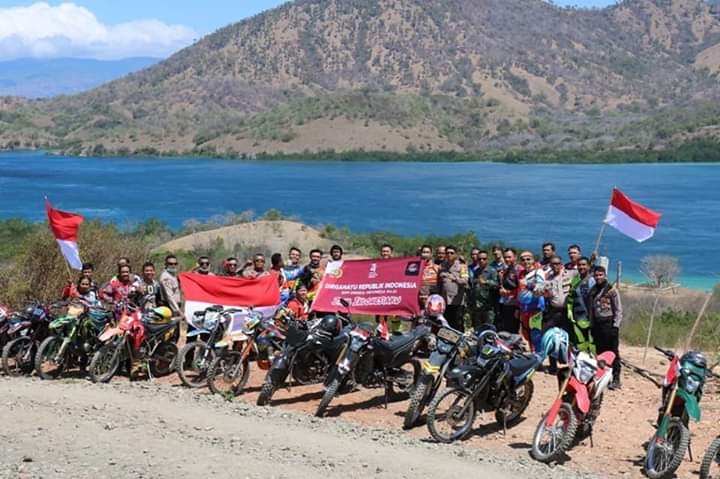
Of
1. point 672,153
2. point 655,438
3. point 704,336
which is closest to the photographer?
Answer: point 655,438

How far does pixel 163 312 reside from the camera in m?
11.7

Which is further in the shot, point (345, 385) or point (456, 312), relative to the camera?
point (456, 312)

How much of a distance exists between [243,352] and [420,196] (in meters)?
92.5

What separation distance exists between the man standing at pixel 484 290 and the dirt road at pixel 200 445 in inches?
144

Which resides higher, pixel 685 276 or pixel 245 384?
pixel 245 384

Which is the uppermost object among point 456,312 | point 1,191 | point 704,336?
point 456,312

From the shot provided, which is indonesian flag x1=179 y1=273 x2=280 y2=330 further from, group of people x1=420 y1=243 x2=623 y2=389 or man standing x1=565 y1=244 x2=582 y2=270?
man standing x1=565 y1=244 x2=582 y2=270

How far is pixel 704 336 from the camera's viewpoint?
658 inches

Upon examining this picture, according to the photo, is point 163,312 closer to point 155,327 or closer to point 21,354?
point 155,327

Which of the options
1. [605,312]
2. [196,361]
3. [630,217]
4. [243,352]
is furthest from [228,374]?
[630,217]

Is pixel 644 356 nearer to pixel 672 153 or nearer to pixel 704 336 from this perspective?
pixel 704 336

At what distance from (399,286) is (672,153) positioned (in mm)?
156164

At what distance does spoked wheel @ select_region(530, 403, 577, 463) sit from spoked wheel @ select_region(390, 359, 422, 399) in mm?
2186

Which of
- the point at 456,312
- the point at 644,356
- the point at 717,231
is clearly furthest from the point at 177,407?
the point at 717,231
